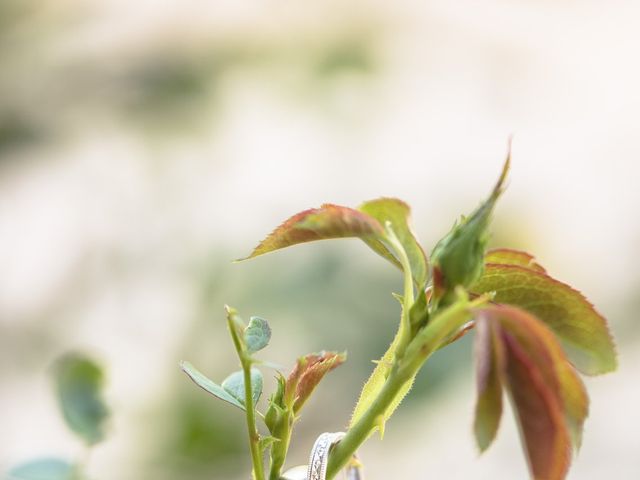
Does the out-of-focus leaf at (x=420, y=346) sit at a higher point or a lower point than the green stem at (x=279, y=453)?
higher

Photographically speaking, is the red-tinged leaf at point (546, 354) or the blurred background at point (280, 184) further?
the blurred background at point (280, 184)

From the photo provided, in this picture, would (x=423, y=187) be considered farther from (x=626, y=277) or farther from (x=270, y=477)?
(x=270, y=477)

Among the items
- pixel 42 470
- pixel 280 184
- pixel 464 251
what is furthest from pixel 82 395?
pixel 280 184

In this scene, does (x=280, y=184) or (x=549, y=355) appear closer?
(x=549, y=355)

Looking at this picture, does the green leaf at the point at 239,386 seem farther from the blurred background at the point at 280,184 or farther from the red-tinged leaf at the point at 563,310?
the blurred background at the point at 280,184

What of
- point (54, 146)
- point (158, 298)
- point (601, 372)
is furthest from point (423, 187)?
point (601, 372)

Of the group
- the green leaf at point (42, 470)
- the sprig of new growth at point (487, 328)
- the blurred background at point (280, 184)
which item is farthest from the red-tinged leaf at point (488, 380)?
the blurred background at point (280, 184)

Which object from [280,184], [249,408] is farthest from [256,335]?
[280,184]

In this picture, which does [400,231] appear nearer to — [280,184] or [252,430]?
[252,430]
